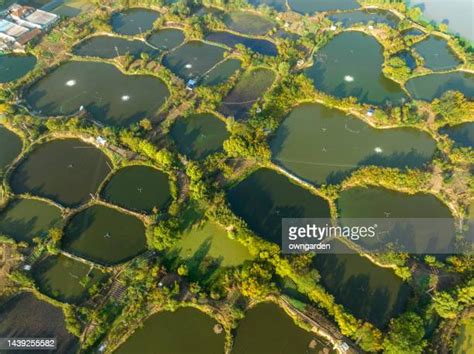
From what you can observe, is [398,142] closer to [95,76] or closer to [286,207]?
[286,207]

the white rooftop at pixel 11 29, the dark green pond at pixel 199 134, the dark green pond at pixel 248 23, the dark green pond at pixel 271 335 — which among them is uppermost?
the dark green pond at pixel 248 23

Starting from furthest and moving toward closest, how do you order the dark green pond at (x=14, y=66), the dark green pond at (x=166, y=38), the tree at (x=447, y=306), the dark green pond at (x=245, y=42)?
the dark green pond at (x=166, y=38), the dark green pond at (x=245, y=42), the dark green pond at (x=14, y=66), the tree at (x=447, y=306)

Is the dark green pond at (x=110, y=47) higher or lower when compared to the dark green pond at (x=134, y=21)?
lower

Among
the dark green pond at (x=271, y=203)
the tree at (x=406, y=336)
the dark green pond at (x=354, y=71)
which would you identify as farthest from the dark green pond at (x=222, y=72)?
the tree at (x=406, y=336)

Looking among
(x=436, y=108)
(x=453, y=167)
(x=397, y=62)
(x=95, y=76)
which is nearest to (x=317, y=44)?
(x=397, y=62)

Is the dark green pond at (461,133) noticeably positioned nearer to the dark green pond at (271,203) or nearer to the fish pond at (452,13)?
the dark green pond at (271,203)

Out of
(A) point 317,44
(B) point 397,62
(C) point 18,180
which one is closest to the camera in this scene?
(C) point 18,180
